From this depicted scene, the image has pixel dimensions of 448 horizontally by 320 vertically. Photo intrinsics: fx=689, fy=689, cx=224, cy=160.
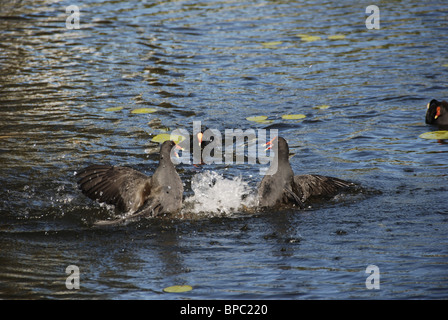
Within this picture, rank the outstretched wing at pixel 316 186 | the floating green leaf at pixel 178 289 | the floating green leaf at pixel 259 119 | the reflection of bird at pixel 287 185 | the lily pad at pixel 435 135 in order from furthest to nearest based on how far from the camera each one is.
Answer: the floating green leaf at pixel 259 119
the lily pad at pixel 435 135
the outstretched wing at pixel 316 186
the reflection of bird at pixel 287 185
the floating green leaf at pixel 178 289

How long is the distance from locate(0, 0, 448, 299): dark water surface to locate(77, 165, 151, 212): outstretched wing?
234mm

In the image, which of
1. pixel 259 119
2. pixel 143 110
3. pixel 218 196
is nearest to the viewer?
pixel 218 196

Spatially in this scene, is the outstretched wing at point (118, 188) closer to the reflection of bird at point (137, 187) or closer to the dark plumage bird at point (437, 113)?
the reflection of bird at point (137, 187)

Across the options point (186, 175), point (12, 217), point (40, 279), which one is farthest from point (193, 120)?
point (40, 279)

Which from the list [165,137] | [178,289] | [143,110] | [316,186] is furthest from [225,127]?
[178,289]

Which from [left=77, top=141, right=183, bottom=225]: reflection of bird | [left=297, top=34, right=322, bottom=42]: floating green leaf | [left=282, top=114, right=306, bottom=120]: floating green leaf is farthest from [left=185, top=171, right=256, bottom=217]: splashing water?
[left=297, top=34, right=322, bottom=42]: floating green leaf

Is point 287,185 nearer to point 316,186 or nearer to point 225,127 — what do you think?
point 316,186

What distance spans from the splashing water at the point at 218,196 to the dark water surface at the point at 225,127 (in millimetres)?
129

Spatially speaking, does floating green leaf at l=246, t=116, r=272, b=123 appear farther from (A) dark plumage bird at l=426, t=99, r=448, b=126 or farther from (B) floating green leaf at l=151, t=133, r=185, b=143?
(A) dark plumage bird at l=426, t=99, r=448, b=126

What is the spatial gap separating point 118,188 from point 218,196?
1.22 metres

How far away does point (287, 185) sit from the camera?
26.7 feet

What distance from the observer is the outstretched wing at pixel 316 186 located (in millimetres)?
8406

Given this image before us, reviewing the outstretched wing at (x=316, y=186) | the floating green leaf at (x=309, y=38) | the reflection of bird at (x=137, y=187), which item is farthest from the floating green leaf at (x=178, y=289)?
the floating green leaf at (x=309, y=38)

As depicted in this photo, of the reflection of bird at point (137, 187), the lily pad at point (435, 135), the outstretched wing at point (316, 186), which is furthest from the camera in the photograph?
the lily pad at point (435, 135)
